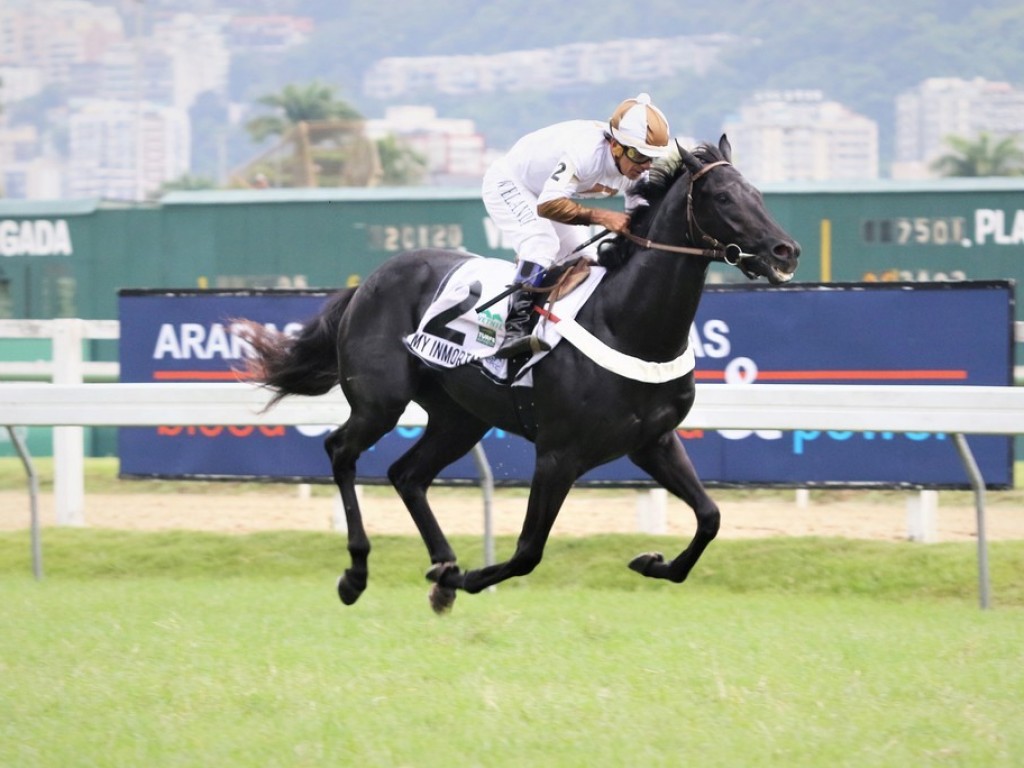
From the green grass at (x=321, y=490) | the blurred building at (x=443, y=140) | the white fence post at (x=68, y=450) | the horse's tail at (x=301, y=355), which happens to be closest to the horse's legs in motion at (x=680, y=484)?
the horse's tail at (x=301, y=355)

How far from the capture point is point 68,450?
9828 mm

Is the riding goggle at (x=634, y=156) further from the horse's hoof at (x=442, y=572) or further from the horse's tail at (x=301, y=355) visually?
the horse's tail at (x=301, y=355)

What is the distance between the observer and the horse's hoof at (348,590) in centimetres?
712

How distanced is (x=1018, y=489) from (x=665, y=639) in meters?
5.23

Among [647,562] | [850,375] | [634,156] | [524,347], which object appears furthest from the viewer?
[850,375]

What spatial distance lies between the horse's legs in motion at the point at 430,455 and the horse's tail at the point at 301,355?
2.23 ft

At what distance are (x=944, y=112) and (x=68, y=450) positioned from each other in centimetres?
18117

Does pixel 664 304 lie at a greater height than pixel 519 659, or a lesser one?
greater

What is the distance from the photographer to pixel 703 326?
8.90 metres

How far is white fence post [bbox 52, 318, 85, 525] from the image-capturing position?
9805mm

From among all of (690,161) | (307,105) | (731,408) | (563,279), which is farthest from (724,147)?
(307,105)

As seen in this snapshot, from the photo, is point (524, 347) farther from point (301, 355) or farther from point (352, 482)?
point (301, 355)

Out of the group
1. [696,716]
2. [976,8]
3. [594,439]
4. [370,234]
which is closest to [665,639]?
[594,439]

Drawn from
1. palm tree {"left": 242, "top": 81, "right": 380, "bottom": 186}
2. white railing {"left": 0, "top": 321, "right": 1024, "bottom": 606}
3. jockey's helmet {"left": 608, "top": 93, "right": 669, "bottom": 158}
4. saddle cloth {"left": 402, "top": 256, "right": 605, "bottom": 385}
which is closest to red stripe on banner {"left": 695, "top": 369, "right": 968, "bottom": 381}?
white railing {"left": 0, "top": 321, "right": 1024, "bottom": 606}
